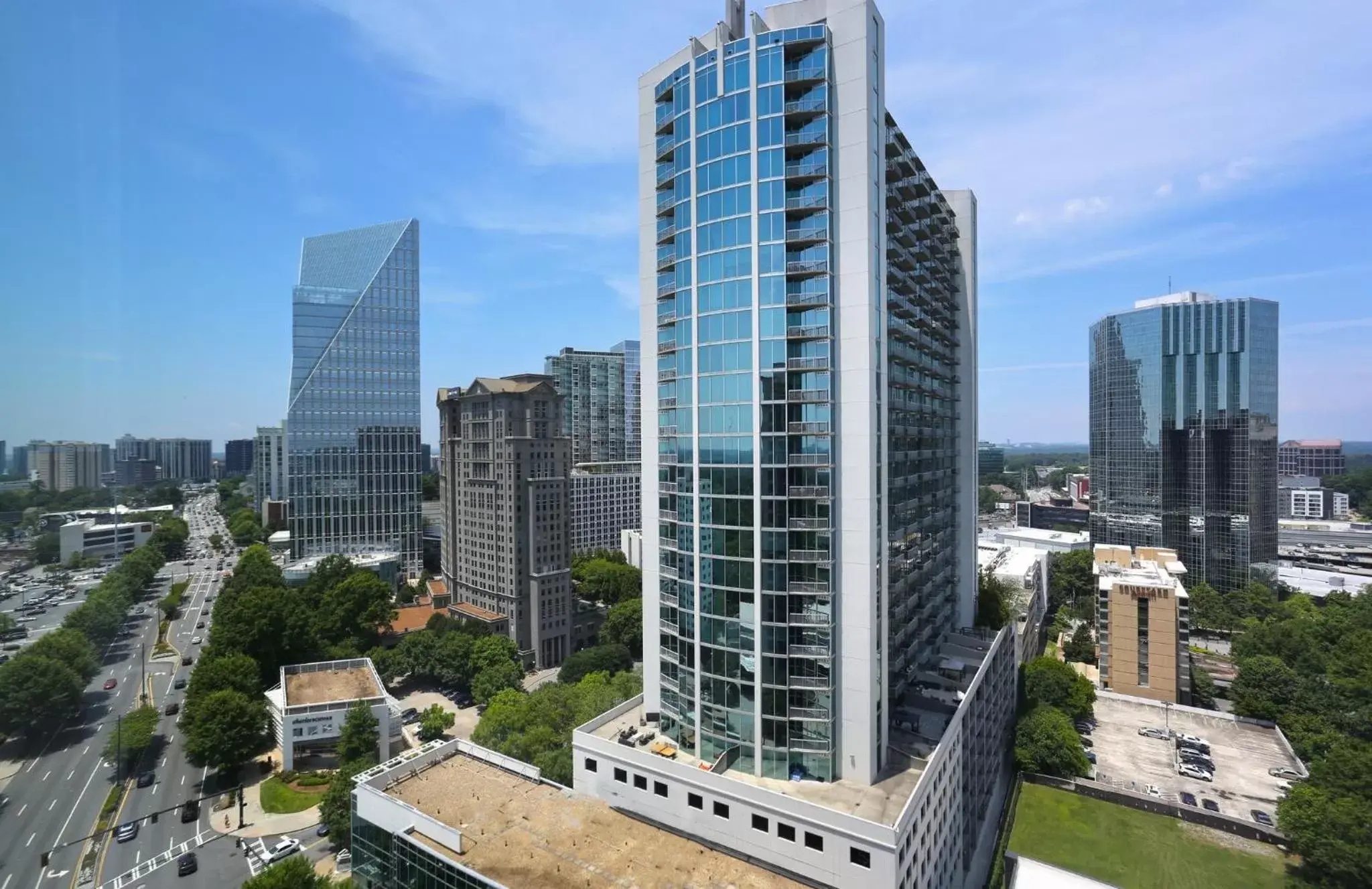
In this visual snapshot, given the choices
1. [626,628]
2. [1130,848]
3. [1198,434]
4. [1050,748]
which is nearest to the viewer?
[1130,848]

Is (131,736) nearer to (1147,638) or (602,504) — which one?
(602,504)

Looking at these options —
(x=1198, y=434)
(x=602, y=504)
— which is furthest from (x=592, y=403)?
(x=1198, y=434)

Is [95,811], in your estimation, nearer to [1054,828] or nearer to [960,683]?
[960,683]

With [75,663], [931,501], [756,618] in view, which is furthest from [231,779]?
[931,501]

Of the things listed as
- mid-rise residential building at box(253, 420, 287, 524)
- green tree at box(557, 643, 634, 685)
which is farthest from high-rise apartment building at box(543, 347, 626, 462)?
green tree at box(557, 643, 634, 685)

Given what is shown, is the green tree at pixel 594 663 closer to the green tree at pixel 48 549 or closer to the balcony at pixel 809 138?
the green tree at pixel 48 549
